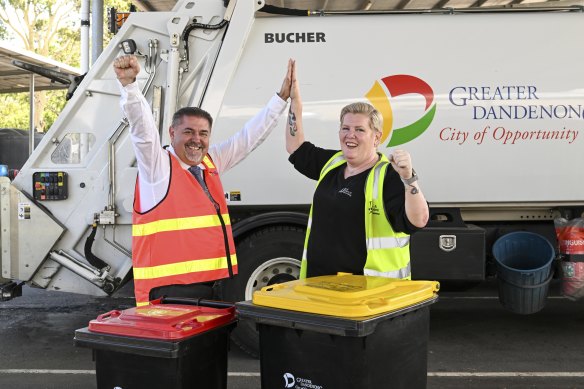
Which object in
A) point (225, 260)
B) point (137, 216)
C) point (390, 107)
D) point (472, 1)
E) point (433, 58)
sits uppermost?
point (472, 1)

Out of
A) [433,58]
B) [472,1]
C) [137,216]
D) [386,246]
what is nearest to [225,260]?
[137,216]

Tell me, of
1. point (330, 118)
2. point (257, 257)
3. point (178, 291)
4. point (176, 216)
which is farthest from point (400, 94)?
point (178, 291)

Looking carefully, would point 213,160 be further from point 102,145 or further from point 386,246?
point 102,145

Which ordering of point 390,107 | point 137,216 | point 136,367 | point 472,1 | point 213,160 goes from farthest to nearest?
point 472,1 → point 390,107 → point 213,160 → point 137,216 → point 136,367

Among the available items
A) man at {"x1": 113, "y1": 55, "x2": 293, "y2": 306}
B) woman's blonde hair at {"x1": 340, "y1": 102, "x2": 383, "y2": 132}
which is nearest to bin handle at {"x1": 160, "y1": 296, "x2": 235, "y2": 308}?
man at {"x1": 113, "y1": 55, "x2": 293, "y2": 306}

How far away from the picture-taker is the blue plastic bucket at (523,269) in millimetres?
4789

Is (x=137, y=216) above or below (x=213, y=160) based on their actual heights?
below

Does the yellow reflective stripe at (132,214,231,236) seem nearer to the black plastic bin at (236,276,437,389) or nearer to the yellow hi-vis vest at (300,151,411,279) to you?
the black plastic bin at (236,276,437,389)

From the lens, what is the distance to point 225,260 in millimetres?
2990

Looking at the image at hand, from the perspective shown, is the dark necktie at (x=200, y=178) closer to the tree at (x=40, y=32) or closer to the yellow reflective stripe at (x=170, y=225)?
the yellow reflective stripe at (x=170, y=225)

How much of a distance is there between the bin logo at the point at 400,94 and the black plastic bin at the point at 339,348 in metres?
2.47

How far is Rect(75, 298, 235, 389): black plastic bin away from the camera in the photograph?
7.38 feet

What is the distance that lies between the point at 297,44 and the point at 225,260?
7.76ft

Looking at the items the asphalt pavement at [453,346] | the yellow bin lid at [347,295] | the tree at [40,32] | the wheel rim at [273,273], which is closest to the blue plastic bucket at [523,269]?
the asphalt pavement at [453,346]
